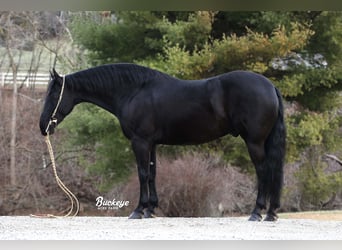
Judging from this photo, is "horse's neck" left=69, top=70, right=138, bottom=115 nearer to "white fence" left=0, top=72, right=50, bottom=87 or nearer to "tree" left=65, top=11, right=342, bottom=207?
"tree" left=65, top=11, right=342, bottom=207

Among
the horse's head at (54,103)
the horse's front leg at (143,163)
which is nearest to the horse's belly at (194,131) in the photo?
the horse's front leg at (143,163)

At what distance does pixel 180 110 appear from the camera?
768 centimetres

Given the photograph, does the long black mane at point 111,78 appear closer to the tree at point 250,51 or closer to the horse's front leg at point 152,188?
the horse's front leg at point 152,188

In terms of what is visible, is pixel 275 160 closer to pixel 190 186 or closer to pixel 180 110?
pixel 180 110

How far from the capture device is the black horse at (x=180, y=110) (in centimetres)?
748

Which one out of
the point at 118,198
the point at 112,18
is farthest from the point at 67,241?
the point at 112,18

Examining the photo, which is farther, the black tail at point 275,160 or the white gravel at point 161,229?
the black tail at point 275,160

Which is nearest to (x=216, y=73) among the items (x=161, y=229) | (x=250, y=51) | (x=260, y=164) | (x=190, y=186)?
(x=250, y=51)

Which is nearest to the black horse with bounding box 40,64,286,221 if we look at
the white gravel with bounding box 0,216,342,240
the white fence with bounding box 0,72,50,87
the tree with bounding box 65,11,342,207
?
the white gravel with bounding box 0,216,342,240

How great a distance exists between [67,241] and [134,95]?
223 centimetres

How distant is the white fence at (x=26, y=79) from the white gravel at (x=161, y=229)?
10.8 m

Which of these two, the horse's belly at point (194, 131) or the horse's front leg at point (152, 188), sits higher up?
the horse's belly at point (194, 131)

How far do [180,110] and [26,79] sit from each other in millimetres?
11736

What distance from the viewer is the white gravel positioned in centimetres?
643
